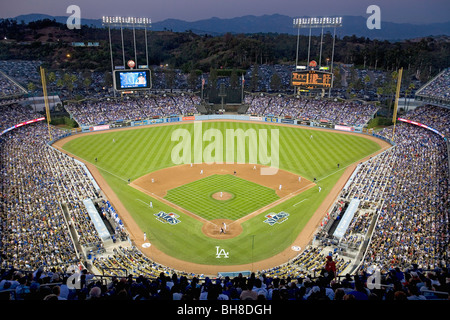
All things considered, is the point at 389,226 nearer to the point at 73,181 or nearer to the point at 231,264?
the point at 231,264

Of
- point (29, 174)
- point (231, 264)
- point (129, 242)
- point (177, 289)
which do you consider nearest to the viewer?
point (177, 289)

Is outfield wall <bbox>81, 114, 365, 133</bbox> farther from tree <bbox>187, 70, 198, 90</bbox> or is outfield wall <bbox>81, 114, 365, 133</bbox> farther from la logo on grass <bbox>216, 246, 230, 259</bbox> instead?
la logo on grass <bbox>216, 246, 230, 259</bbox>

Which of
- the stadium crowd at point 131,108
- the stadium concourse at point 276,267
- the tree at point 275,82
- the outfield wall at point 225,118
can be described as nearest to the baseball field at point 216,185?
the stadium concourse at point 276,267

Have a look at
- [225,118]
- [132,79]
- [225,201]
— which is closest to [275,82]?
[225,118]

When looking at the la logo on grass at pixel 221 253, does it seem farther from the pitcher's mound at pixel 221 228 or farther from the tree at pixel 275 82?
the tree at pixel 275 82

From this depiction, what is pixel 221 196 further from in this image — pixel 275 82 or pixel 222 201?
pixel 275 82
